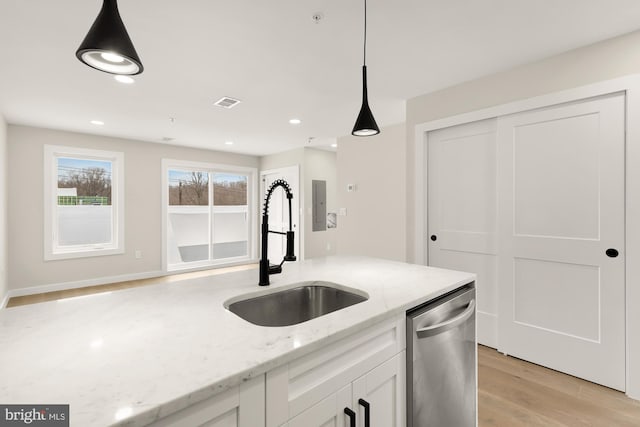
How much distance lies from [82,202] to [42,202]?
0.48 meters

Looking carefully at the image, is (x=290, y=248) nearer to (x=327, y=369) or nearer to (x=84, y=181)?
(x=327, y=369)

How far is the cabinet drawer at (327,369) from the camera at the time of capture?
79 centimetres

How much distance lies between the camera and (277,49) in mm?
2285

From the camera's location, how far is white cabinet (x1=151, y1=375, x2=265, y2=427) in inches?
24.8

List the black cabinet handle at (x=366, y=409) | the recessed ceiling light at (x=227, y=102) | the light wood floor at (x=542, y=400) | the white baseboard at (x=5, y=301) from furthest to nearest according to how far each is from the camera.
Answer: the white baseboard at (x=5, y=301) → the recessed ceiling light at (x=227, y=102) → the light wood floor at (x=542, y=400) → the black cabinet handle at (x=366, y=409)

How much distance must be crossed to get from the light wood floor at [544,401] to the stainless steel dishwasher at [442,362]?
0.53m

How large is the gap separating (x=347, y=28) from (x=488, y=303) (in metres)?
2.55

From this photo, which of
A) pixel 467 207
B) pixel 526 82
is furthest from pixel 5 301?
pixel 526 82

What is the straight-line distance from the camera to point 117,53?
0.92 meters

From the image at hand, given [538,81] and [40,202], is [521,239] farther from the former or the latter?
[40,202]

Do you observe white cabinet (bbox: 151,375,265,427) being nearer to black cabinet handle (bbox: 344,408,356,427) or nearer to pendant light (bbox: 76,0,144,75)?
black cabinet handle (bbox: 344,408,356,427)

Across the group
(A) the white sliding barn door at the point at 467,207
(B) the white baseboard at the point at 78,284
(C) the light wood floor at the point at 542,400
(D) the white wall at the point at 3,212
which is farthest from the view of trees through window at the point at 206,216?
(C) the light wood floor at the point at 542,400

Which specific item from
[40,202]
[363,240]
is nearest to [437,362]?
[363,240]

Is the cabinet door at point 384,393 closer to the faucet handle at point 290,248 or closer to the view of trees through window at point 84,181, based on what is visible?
the faucet handle at point 290,248
